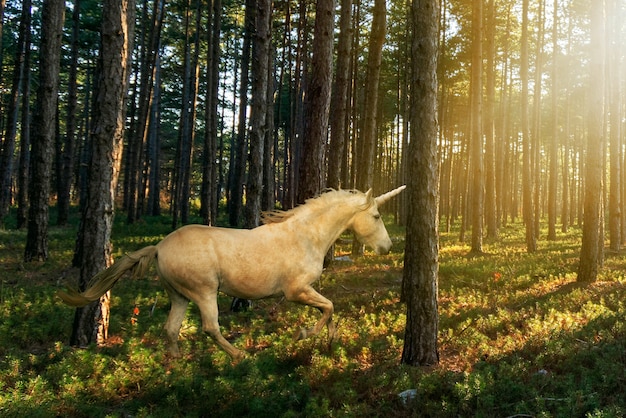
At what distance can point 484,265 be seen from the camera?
14805 millimetres

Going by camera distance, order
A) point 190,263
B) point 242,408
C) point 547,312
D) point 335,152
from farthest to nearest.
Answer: point 335,152, point 547,312, point 242,408, point 190,263

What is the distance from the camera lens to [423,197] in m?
6.35

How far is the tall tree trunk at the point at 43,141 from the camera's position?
13539mm

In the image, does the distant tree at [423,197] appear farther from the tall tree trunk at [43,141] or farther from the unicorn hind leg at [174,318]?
the tall tree trunk at [43,141]

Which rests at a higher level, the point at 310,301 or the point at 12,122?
the point at 12,122

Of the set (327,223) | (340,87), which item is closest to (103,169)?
(327,223)

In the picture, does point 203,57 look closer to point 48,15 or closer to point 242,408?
point 48,15

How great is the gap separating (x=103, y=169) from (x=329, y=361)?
4532 mm

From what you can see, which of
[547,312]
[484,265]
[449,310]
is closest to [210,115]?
[484,265]

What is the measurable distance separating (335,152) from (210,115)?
7286 mm

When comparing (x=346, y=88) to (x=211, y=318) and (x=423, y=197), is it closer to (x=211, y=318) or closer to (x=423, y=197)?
(x=423, y=197)

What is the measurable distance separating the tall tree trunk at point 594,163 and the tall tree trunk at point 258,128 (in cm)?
968

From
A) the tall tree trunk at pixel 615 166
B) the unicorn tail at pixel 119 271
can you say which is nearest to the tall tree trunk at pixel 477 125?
the tall tree trunk at pixel 615 166

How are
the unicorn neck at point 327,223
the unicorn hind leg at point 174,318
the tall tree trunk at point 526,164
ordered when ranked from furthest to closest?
the tall tree trunk at point 526,164, the unicorn neck at point 327,223, the unicorn hind leg at point 174,318
